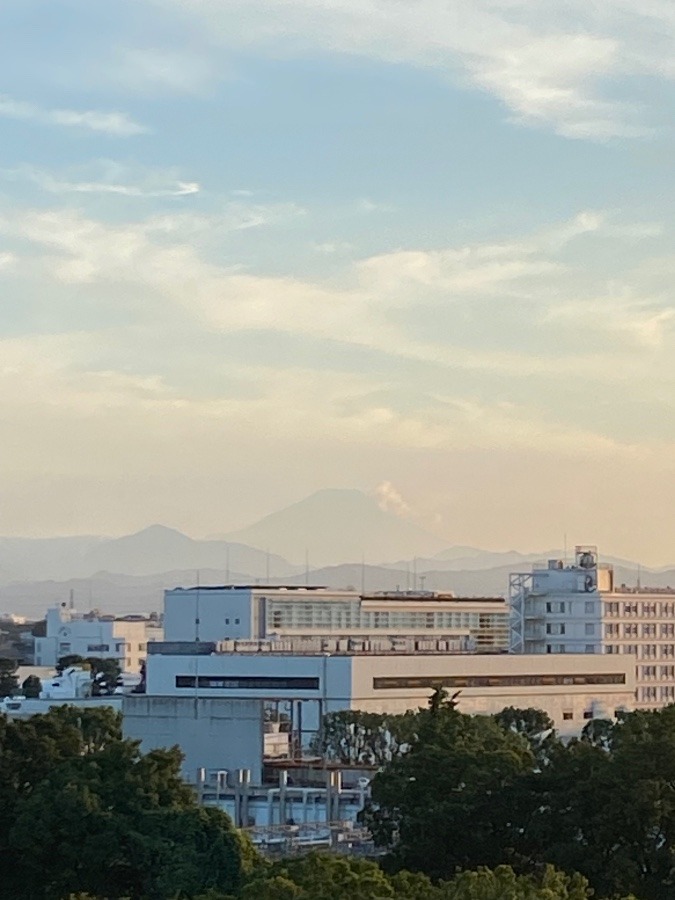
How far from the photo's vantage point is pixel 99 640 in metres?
156

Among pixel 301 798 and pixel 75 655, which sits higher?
pixel 75 655

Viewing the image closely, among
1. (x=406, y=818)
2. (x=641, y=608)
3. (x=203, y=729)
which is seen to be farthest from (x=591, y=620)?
(x=406, y=818)

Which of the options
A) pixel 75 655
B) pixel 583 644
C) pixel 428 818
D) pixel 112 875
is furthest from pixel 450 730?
pixel 75 655

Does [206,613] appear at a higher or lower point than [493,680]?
higher

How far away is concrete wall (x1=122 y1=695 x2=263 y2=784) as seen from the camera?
70.8 meters

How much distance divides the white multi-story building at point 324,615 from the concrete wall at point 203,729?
36213 millimetres

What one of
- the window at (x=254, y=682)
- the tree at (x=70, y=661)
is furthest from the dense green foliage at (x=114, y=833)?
the tree at (x=70, y=661)

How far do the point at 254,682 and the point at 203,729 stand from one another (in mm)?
12333

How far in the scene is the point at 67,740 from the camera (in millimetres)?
39875

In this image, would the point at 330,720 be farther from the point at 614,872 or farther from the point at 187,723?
the point at 614,872

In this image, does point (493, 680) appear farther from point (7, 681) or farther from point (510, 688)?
point (7, 681)

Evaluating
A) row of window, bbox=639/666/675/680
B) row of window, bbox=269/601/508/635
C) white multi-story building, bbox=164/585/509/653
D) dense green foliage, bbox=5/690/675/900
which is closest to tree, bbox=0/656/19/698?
white multi-story building, bbox=164/585/509/653

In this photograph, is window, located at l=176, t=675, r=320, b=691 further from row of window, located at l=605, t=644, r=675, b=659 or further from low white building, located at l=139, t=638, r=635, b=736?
row of window, located at l=605, t=644, r=675, b=659

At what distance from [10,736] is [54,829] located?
15.4 feet
